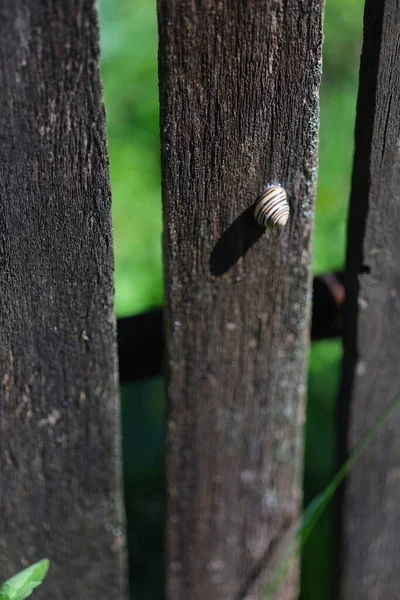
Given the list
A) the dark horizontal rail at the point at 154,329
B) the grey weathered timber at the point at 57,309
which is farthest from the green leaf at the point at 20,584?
the dark horizontal rail at the point at 154,329

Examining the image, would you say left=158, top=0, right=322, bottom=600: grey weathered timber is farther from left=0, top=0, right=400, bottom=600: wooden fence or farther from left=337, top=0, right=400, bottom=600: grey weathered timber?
left=337, top=0, right=400, bottom=600: grey weathered timber

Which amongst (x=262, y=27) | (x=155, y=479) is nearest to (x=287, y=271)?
(x=262, y=27)

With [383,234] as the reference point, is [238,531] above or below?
below

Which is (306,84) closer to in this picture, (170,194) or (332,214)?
(170,194)

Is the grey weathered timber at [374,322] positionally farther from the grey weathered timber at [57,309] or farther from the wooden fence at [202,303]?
the grey weathered timber at [57,309]

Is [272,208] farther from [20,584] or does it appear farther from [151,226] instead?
[151,226]

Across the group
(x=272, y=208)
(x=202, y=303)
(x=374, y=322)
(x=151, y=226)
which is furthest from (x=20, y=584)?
(x=151, y=226)
